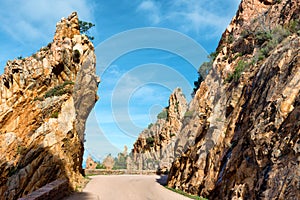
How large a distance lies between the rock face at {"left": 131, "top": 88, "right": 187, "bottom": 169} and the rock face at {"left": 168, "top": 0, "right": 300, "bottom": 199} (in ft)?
78.7

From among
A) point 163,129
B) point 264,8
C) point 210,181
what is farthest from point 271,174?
point 163,129

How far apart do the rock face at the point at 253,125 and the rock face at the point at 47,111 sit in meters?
9.02

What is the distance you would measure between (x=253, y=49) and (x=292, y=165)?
1512cm

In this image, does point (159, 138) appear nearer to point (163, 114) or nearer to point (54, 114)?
point (163, 114)

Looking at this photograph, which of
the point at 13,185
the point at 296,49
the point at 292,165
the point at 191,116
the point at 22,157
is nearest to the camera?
the point at 292,165

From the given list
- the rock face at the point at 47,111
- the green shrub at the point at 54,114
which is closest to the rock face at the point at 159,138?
the rock face at the point at 47,111

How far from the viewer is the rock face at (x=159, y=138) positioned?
156ft

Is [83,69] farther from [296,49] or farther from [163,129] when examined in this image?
[163,129]

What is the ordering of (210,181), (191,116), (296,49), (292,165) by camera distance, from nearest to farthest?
(292,165) → (296,49) → (210,181) → (191,116)

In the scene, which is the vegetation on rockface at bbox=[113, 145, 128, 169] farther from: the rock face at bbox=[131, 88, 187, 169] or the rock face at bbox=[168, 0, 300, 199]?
the rock face at bbox=[168, 0, 300, 199]

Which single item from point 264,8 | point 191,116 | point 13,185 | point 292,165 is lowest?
point 13,185

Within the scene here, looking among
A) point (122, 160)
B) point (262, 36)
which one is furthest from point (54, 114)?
point (122, 160)

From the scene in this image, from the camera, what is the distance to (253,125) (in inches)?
464

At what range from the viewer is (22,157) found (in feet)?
67.4
